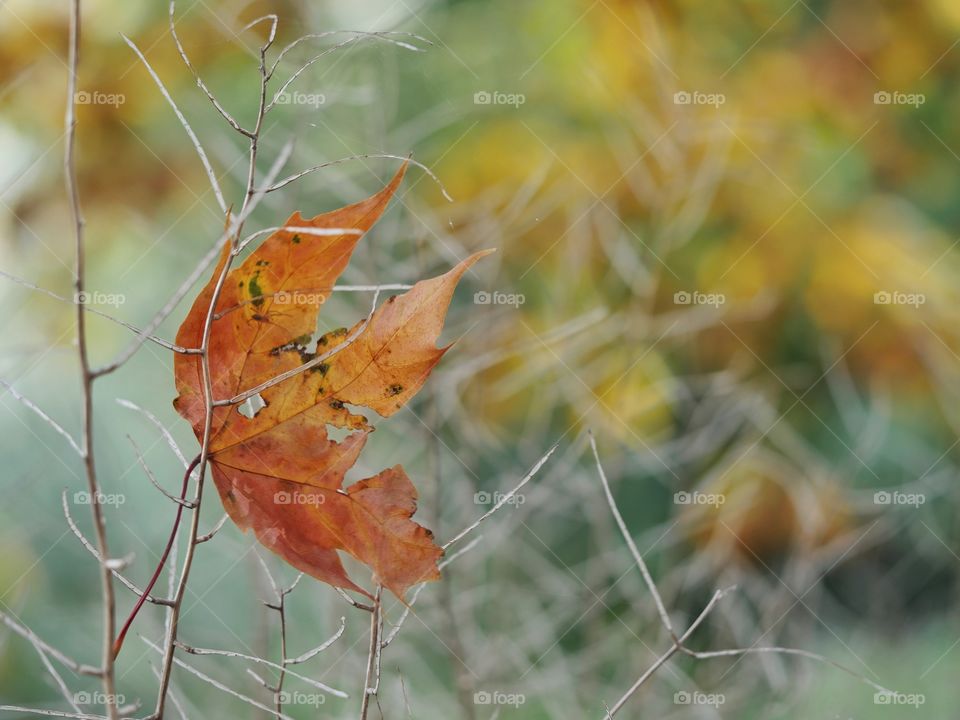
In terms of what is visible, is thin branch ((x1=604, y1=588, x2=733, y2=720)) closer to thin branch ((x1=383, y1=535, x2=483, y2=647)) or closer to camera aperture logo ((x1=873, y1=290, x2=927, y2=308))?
thin branch ((x1=383, y1=535, x2=483, y2=647))

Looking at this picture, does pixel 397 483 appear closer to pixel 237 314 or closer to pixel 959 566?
pixel 237 314

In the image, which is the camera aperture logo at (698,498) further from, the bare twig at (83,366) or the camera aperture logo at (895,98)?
the camera aperture logo at (895,98)

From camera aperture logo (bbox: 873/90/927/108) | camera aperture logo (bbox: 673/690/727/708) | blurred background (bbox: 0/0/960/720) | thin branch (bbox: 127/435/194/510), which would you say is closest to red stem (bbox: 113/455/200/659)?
thin branch (bbox: 127/435/194/510)

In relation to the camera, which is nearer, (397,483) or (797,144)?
(397,483)

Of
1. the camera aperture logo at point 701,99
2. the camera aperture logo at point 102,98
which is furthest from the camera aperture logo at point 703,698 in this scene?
the camera aperture logo at point 102,98

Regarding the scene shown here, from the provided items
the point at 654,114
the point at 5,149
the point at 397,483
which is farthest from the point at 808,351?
the point at 397,483

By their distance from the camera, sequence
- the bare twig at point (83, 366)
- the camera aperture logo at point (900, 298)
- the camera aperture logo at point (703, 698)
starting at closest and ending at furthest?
the bare twig at point (83, 366) < the camera aperture logo at point (703, 698) < the camera aperture logo at point (900, 298)
